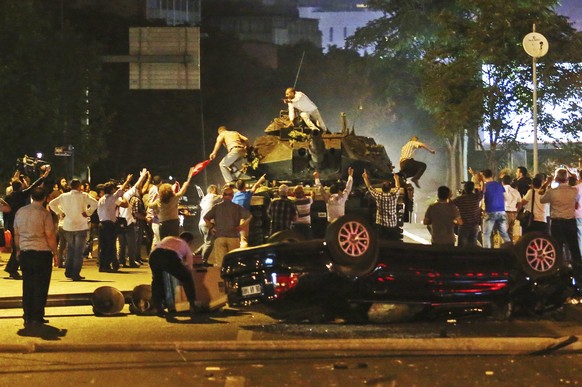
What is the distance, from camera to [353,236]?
1202 centimetres

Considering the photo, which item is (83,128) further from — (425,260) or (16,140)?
(425,260)

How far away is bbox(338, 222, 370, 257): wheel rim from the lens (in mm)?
12016

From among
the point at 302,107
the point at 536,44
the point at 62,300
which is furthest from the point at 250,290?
the point at 536,44

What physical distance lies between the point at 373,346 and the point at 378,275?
109 centimetres

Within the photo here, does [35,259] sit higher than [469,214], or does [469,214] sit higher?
[469,214]

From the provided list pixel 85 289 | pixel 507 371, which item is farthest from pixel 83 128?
pixel 507 371

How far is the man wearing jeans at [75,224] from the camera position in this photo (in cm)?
1833

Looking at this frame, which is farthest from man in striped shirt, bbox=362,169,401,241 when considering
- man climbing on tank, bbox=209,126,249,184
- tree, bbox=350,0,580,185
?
tree, bbox=350,0,580,185

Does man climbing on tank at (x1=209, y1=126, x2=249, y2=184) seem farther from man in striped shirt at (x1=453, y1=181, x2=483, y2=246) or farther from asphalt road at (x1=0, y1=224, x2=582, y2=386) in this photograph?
asphalt road at (x1=0, y1=224, x2=582, y2=386)

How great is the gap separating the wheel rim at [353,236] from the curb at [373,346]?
1103mm

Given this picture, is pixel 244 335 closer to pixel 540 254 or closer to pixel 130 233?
pixel 540 254

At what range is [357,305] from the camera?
12.3 meters

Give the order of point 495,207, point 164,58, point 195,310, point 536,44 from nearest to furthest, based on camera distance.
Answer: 1. point 195,310
2. point 495,207
3. point 536,44
4. point 164,58

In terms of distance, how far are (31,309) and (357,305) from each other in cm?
391
